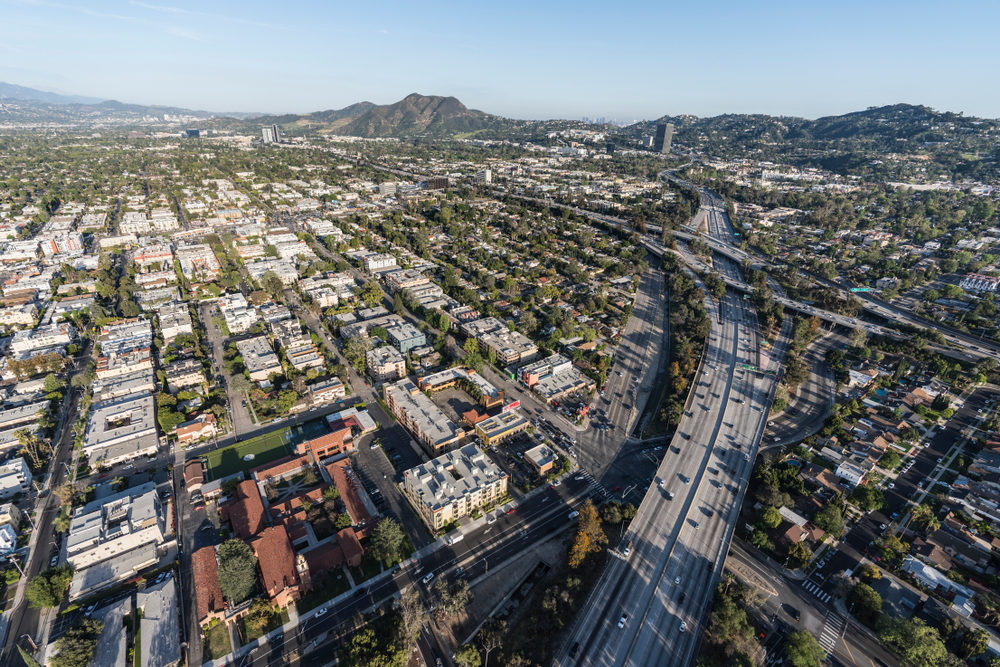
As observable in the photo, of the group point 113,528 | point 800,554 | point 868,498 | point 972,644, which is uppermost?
point 868,498

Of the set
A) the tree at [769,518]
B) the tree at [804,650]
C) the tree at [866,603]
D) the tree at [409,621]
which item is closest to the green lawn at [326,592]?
the tree at [409,621]

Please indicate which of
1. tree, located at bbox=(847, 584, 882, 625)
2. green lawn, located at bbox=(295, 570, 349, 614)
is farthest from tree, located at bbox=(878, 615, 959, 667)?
green lawn, located at bbox=(295, 570, 349, 614)

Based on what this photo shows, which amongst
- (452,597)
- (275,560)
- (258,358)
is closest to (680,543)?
(452,597)

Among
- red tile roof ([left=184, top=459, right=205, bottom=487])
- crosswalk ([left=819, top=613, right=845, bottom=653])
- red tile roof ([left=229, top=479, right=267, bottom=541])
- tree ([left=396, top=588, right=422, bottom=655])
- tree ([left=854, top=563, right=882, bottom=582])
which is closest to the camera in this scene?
tree ([left=396, top=588, right=422, bottom=655])

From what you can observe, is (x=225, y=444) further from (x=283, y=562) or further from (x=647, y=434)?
(x=647, y=434)

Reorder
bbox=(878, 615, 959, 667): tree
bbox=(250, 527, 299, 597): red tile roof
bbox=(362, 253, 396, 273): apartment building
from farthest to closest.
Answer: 1. bbox=(362, 253, 396, 273): apartment building
2. bbox=(250, 527, 299, 597): red tile roof
3. bbox=(878, 615, 959, 667): tree

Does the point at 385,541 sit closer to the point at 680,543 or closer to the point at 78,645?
the point at 78,645

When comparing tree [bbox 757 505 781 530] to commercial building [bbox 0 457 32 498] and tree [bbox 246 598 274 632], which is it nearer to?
tree [bbox 246 598 274 632]
